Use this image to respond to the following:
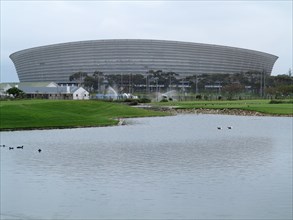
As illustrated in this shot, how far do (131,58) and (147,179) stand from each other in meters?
133

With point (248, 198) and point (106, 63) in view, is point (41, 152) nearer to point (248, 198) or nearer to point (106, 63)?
point (248, 198)

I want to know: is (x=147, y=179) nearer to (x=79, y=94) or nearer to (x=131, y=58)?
(x=79, y=94)

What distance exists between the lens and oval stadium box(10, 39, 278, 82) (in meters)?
146

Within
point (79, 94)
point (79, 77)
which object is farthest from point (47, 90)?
point (79, 77)

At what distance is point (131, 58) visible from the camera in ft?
478

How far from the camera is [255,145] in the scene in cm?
2283

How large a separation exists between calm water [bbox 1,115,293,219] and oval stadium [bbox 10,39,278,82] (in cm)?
12191

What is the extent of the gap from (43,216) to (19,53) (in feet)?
530

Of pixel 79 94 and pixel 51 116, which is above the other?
pixel 79 94

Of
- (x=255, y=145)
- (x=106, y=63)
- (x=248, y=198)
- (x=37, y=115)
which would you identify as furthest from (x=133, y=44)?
(x=248, y=198)

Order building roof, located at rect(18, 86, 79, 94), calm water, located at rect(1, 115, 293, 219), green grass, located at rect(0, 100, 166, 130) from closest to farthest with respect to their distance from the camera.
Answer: calm water, located at rect(1, 115, 293, 219), green grass, located at rect(0, 100, 166, 130), building roof, located at rect(18, 86, 79, 94)

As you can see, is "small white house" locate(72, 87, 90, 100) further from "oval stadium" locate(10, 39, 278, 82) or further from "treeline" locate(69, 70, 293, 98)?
"oval stadium" locate(10, 39, 278, 82)

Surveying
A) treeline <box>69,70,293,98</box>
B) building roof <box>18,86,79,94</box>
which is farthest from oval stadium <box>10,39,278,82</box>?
building roof <box>18,86,79,94</box>

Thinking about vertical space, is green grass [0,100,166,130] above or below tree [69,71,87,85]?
below
